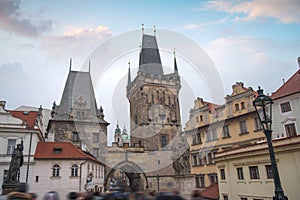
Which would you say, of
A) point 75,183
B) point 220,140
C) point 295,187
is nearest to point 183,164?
point 220,140

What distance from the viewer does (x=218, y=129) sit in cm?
2520

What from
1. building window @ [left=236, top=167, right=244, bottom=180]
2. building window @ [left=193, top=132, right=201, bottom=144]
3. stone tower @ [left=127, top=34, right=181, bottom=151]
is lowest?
building window @ [left=236, top=167, right=244, bottom=180]

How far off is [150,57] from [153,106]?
492 inches

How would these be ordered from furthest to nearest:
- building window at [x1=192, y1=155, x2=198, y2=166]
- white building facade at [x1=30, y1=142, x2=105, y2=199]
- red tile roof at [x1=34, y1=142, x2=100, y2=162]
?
building window at [x1=192, y1=155, x2=198, y2=166] < red tile roof at [x1=34, y1=142, x2=100, y2=162] < white building facade at [x1=30, y1=142, x2=105, y2=199]

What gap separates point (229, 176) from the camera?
16672mm

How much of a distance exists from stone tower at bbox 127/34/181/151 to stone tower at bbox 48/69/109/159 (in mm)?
7064

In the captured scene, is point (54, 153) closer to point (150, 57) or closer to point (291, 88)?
point (291, 88)

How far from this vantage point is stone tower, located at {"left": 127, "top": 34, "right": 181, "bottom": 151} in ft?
131

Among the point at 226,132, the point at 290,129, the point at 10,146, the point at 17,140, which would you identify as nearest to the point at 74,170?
the point at 17,140

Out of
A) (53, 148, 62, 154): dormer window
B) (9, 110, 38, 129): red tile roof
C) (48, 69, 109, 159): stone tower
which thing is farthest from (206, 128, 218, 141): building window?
(9, 110, 38, 129): red tile roof

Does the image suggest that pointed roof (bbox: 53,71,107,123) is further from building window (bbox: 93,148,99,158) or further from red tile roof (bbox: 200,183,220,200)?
red tile roof (bbox: 200,183,220,200)

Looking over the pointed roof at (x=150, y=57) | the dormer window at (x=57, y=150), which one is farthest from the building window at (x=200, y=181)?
the pointed roof at (x=150, y=57)

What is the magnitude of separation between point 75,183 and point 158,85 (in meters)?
25.1

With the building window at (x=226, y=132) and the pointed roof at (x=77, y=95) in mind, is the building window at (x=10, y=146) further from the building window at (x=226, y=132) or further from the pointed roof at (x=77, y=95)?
the building window at (x=226, y=132)
